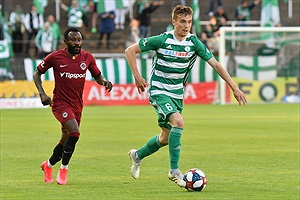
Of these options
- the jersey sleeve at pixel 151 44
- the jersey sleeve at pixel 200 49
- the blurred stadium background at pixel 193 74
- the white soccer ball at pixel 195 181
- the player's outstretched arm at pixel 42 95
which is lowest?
the blurred stadium background at pixel 193 74

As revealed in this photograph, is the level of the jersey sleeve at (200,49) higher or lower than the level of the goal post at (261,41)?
higher

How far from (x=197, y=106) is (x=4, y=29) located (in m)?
8.53

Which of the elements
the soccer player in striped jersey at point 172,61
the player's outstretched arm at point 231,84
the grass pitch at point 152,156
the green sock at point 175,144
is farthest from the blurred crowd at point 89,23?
the green sock at point 175,144

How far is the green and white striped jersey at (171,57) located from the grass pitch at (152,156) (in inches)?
49.8

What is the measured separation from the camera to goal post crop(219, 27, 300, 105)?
36000 millimetres

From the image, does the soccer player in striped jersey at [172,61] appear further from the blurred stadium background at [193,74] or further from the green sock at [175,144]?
the blurred stadium background at [193,74]

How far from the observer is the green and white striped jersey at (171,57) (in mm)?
11195

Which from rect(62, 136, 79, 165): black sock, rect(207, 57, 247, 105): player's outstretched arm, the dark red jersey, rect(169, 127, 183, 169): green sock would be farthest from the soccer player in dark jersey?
rect(207, 57, 247, 105): player's outstretched arm

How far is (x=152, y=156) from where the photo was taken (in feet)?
51.0

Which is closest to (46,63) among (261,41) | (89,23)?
(261,41)

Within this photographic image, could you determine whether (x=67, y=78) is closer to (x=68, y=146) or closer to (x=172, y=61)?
(x=68, y=146)

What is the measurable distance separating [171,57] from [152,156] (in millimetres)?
4605

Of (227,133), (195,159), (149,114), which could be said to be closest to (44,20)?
(149,114)

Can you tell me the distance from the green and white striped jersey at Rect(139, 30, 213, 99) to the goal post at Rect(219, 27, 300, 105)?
2461cm
